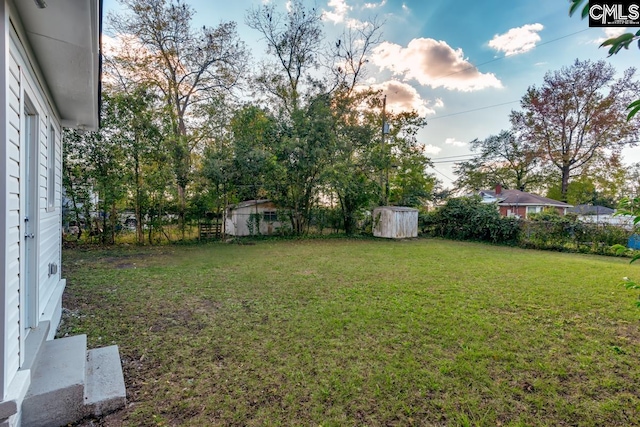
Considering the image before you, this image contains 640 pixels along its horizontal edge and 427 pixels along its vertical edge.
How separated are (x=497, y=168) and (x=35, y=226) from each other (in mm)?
27878

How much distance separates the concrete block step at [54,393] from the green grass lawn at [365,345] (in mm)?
326

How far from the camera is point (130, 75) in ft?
40.3

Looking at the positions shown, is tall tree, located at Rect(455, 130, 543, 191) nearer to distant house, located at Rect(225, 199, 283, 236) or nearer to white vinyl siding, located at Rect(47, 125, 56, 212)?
distant house, located at Rect(225, 199, 283, 236)

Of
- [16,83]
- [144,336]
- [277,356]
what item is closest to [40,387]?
[144,336]

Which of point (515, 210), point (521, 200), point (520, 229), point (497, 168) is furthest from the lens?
point (497, 168)

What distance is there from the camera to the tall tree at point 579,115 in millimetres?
15914

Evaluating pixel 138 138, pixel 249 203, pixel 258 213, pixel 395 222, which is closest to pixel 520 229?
pixel 395 222

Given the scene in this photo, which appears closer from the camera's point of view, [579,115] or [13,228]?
[13,228]

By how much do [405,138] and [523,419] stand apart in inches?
547

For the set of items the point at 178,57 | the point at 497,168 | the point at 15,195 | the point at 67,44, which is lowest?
the point at 15,195

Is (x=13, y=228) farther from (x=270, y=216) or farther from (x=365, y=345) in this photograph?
(x=270, y=216)

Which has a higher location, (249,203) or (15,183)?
(249,203)

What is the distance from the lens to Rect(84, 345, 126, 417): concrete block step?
1870mm

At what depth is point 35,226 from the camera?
240cm
